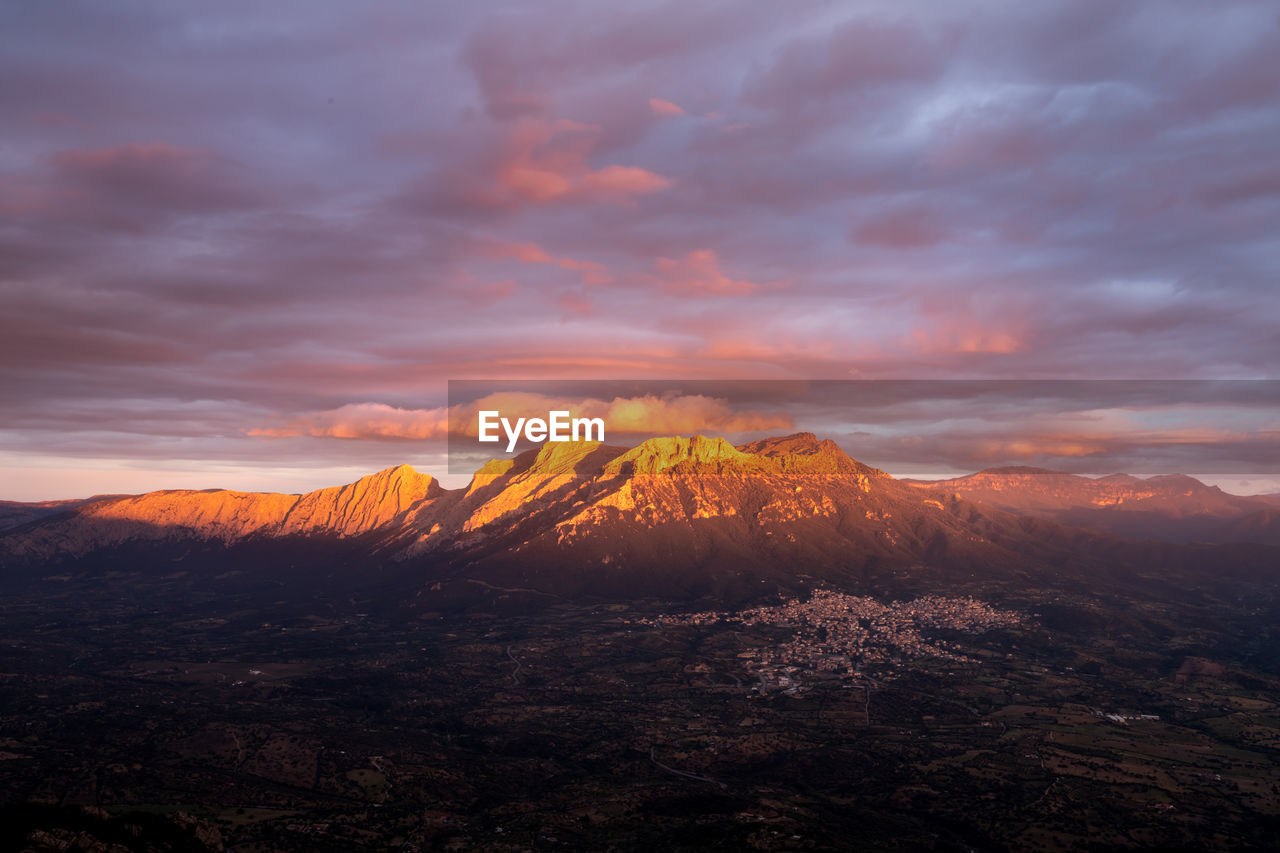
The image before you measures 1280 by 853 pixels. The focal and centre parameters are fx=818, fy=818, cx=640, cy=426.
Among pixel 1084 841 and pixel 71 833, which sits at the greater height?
pixel 71 833

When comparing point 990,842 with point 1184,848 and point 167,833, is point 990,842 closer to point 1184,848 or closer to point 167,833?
point 1184,848

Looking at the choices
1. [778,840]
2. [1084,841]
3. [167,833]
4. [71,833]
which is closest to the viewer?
[71,833]

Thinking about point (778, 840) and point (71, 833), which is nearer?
point (71, 833)

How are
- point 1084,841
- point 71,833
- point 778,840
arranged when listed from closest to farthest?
point 71,833 < point 778,840 < point 1084,841

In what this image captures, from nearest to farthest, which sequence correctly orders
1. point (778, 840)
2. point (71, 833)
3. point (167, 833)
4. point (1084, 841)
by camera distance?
1. point (71, 833)
2. point (167, 833)
3. point (778, 840)
4. point (1084, 841)

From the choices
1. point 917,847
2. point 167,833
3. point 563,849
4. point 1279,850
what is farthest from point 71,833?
point 1279,850

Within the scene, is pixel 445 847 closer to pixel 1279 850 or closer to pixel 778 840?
pixel 778 840

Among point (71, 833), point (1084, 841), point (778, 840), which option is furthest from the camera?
point (1084, 841)

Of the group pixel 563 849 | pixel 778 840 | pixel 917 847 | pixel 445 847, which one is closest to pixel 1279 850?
pixel 917 847

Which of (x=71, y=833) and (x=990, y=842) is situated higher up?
(x=71, y=833)
